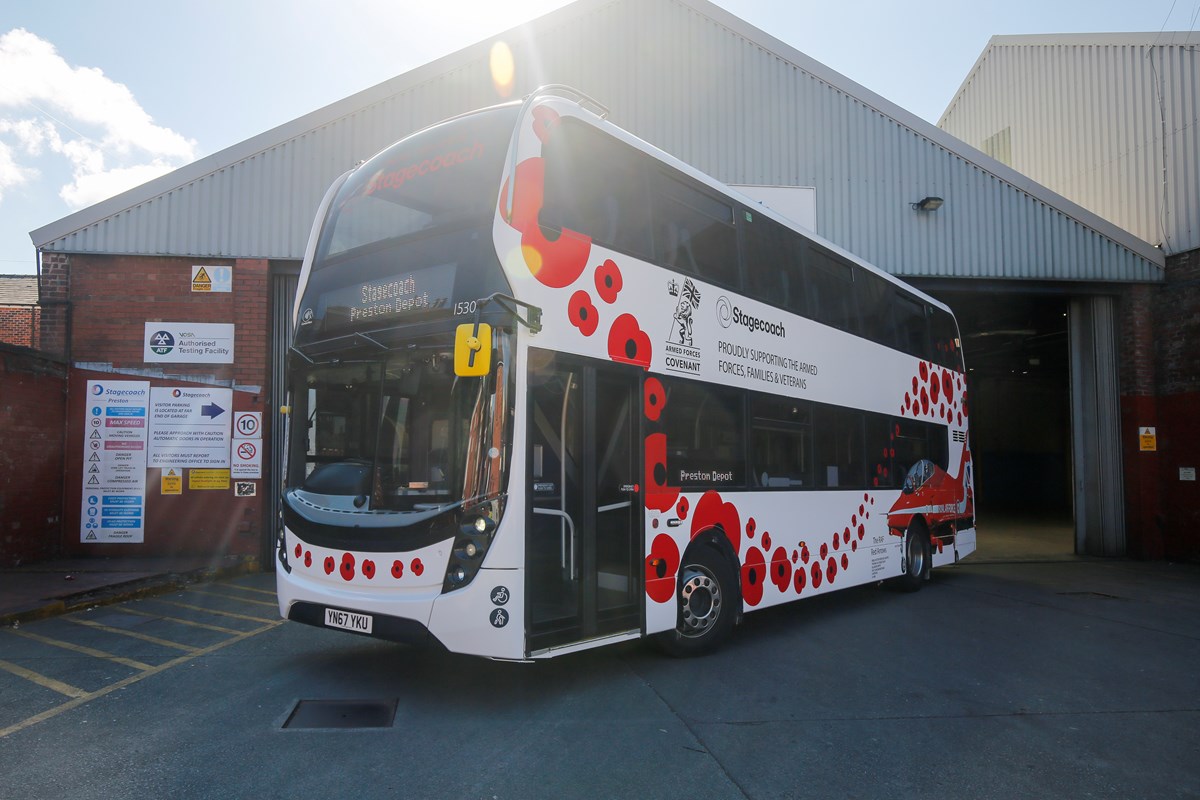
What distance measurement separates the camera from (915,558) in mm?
11133

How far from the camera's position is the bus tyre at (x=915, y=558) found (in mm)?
10898

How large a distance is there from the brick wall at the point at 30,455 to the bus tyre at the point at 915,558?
11935 millimetres

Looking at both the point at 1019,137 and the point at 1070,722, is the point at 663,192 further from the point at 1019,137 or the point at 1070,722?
the point at 1019,137

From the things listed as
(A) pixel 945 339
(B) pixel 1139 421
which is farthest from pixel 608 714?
(B) pixel 1139 421

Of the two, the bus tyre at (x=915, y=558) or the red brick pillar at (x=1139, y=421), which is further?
the red brick pillar at (x=1139, y=421)

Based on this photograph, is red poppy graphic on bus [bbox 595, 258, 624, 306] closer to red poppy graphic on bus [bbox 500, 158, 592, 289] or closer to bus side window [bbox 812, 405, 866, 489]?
red poppy graphic on bus [bbox 500, 158, 592, 289]

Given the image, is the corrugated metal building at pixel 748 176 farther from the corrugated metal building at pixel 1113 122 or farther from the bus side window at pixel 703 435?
the bus side window at pixel 703 435

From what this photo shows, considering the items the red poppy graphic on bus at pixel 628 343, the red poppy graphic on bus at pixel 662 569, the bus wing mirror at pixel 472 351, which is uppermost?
the red poppy graphic on bus at pixel 628 343

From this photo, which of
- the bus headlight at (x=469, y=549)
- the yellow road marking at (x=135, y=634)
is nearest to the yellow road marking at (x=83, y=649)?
the yellow road marking at (x=135, y=634)

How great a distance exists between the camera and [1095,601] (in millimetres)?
10516

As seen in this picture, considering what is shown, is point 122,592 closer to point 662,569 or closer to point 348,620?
point 348,620

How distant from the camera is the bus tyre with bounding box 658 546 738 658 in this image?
663cm

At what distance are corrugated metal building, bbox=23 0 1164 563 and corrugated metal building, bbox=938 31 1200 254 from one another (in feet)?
3.42

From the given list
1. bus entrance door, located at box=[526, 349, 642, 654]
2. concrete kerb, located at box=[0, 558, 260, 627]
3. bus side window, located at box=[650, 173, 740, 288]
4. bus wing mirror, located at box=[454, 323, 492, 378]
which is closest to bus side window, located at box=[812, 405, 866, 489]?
bus side window, located at box=[650, 173, 740, 288]
